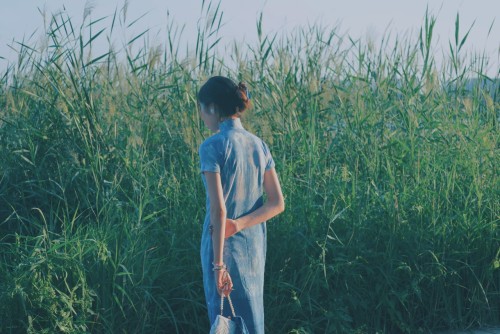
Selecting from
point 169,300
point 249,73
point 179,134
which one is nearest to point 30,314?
point 169,300

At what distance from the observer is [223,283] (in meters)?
3.45

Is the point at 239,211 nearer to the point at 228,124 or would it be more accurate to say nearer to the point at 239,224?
the point at 239,224

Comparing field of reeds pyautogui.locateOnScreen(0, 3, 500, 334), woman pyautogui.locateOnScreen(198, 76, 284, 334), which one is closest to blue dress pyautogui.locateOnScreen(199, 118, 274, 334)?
woman pyautogui.locateOnScreen(198, 76, 284, 334)

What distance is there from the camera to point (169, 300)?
16.0 ft

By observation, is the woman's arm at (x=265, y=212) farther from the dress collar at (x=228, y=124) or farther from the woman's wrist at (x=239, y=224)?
the dress collar at (x=228, y=124)

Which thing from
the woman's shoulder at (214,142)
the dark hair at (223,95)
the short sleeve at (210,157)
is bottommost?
the short sleeve at (210,157)

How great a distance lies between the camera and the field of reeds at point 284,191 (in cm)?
474

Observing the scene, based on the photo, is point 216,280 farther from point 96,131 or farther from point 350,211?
point 96,131

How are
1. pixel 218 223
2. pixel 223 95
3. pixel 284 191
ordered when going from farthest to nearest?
pixel 284 191, pixel 223 95, pixel 218 223

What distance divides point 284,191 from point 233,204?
1699 millimetres

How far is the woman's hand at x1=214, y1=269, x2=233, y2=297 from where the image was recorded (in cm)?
345

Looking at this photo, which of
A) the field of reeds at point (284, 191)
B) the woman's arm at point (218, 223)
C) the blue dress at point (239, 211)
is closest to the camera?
the woman's arm at point (218, 223)

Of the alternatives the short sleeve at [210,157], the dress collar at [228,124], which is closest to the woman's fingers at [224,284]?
the short sleeve at [210,157]

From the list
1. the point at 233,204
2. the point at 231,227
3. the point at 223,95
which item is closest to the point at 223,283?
the point at 231,227
